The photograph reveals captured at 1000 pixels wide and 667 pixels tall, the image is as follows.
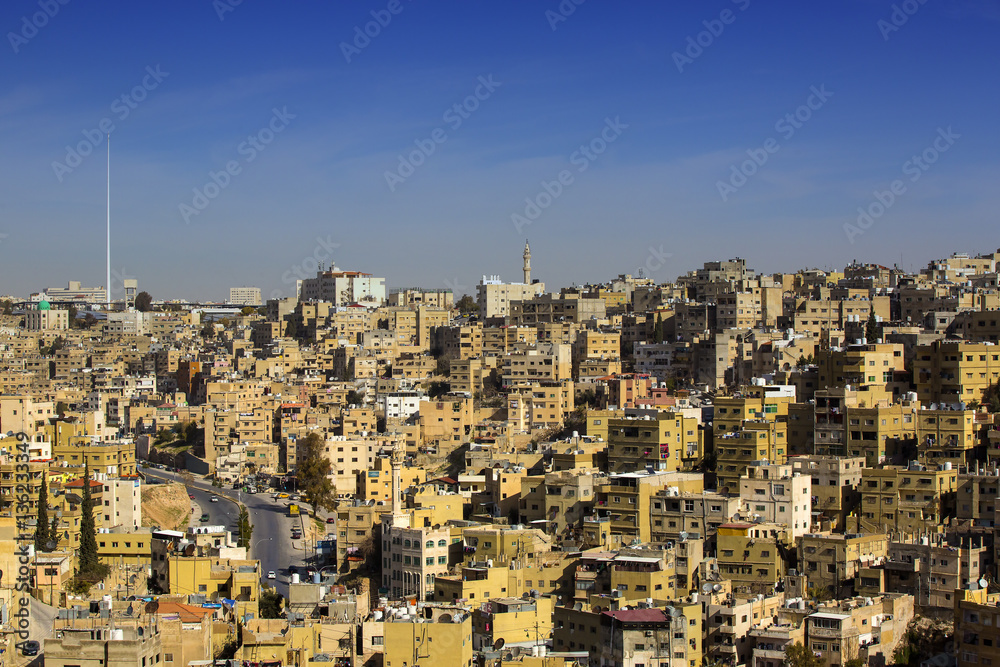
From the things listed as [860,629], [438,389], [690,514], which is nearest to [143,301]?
[438,389]

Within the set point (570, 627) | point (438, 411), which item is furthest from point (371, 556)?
point (438, 411)

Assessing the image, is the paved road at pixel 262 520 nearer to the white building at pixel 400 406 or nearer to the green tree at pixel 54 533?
the green tree at pixel 54 533

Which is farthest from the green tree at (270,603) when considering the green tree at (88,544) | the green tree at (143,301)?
the green tree at (143,301)

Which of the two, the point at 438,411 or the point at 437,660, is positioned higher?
the point at 438,411

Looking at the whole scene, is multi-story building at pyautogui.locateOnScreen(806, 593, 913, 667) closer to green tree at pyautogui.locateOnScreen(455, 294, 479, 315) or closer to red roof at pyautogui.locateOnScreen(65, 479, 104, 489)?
red roof at pyautogui.locateOnScreen(65, 479, 104, 489)

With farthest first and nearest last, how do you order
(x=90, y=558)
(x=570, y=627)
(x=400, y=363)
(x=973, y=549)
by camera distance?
1. (x=400, y=363)
2. (x=90, y=558)
3. (x=973, y=549)
4. (x=570, y=627)

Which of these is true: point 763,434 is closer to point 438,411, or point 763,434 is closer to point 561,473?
point 561,473
